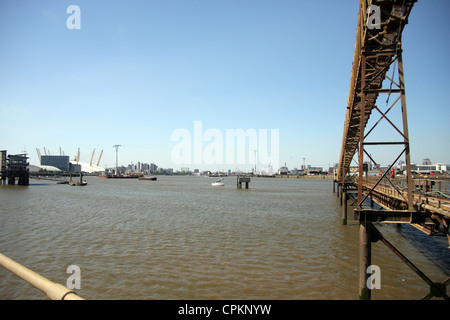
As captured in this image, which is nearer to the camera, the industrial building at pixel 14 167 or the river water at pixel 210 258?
the river water at pixel 210 258

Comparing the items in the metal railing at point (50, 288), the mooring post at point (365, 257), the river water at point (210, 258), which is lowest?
the river water at point (210, 258)

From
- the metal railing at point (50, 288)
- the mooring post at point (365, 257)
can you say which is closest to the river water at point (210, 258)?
the mooring post at point (365, 257)

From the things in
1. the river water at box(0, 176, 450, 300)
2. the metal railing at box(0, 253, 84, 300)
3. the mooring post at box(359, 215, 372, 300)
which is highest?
the metal railing at box(0, 253, 84, 300)

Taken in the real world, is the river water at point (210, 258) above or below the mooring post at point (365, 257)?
below

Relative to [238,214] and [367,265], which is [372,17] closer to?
[367,265]

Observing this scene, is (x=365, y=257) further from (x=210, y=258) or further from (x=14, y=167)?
(x=14, y=167)

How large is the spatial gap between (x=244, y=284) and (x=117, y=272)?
20.6 ft

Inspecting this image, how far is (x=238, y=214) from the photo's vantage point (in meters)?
33.6

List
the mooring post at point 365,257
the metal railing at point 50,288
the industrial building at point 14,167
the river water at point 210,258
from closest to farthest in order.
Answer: the metal railing at point 50,288
the mooring post at point 365,257
the river water at point 210,258
the industrial building at point 14,167

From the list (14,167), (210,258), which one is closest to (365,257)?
(210,258)

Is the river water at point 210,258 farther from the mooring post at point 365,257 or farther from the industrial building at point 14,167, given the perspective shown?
the industrial building at point 14,167

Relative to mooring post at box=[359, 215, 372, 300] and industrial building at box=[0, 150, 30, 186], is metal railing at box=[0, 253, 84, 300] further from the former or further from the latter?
industrial building at box=[0, 150, 30, 186]

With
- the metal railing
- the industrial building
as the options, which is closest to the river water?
the metal railing
